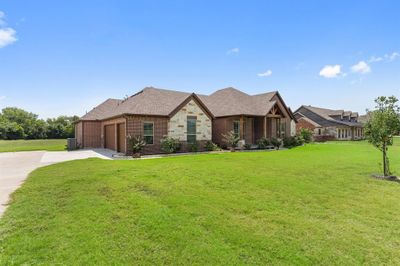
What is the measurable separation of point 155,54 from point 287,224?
17703mm

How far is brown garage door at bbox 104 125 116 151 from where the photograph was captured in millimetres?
20844

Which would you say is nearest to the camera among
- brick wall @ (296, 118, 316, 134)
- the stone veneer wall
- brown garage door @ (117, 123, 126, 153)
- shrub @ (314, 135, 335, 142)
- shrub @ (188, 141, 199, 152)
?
brown garage door @ (117, 123, 126, 153)

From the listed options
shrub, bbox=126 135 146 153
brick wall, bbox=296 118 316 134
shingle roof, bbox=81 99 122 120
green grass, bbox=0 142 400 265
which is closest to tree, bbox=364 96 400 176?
green grass, bbox=0 142 400 265

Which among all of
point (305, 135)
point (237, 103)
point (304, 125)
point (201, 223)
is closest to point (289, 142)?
point (305, 135)

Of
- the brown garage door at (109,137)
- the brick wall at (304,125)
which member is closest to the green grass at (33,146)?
the brown garage door at (109,137)

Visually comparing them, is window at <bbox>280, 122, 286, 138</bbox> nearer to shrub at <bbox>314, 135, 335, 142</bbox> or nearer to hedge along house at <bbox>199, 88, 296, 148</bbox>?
hedge along house at <bbox>199, 88, 296, 148</bbox>

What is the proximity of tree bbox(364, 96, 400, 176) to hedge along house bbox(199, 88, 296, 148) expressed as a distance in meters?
12.2

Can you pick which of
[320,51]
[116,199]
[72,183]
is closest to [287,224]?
[116,199]

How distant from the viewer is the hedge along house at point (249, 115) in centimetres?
2238

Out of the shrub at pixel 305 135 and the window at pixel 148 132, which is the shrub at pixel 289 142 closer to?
the shrub at pixel 305 135

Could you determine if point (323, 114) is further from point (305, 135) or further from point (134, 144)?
point (134, 144)

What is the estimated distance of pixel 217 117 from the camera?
2295cm

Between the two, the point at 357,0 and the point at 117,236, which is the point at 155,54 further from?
the point at 117,236

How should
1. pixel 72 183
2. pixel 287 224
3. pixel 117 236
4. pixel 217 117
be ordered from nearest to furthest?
pixel 117 236 → pixel 287 224 → pixel 72 183 → pixel 217 117
